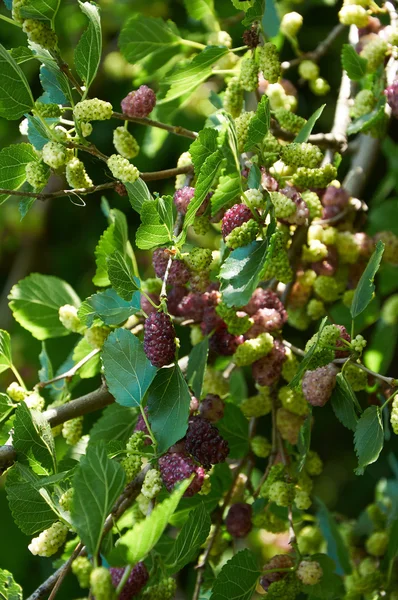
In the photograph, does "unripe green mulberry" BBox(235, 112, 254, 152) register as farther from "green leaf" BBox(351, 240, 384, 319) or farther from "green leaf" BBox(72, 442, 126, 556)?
"green leaf" BBox(72, 442, 126, 556)

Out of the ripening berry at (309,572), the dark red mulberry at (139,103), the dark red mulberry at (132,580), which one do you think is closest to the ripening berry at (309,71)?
the dark red mulberry at (139,103)

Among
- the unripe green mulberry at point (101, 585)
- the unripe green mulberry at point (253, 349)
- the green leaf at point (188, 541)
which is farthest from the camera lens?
the unripe green mulberry at point (253, 349)

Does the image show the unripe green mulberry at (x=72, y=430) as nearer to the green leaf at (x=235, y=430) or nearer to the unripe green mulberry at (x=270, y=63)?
the green leaf at (x=235, y=430)

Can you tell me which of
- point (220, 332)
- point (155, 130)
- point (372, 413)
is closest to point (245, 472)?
point (220, 332)

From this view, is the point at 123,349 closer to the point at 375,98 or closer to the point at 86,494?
the point at 86,494

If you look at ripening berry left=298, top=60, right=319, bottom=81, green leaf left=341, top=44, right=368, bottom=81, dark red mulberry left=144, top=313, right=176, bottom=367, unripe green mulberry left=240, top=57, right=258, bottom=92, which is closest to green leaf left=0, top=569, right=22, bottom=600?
dark red mulberry left=144, top=313, right=176, bottom=367
